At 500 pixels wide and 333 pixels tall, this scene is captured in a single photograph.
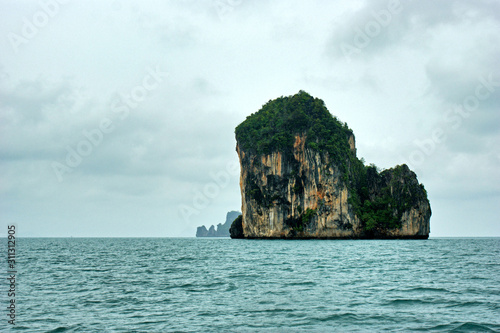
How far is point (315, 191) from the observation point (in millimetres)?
92188

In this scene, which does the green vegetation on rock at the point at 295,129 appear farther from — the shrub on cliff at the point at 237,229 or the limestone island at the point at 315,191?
the shrub on cliff at the point at 237,229

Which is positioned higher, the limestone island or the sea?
the limestone island

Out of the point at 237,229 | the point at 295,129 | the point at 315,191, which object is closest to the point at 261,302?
the point at 315,191

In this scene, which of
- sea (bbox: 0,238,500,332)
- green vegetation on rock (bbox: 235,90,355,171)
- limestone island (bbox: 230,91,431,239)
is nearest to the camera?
sea (bbox: 0,238,500,332)

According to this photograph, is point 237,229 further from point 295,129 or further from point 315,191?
point 295,129

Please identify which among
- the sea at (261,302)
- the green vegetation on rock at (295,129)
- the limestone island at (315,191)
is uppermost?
the green vegetation on rock at (295,129)

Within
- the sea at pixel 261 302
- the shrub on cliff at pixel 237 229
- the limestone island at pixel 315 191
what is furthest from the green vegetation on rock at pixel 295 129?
the sea at pixel 261 302

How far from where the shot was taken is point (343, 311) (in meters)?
14.4

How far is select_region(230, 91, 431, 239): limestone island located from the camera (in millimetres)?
91312

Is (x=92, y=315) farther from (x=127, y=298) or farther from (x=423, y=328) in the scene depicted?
(x=423, y=328)

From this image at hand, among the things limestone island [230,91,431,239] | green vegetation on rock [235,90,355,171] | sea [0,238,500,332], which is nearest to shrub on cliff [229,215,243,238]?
limestone island [230,91,431,239]

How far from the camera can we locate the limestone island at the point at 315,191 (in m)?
91.3

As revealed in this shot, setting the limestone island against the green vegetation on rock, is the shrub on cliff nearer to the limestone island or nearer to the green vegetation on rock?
the limestone island

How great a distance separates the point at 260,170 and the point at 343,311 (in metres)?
82.3
